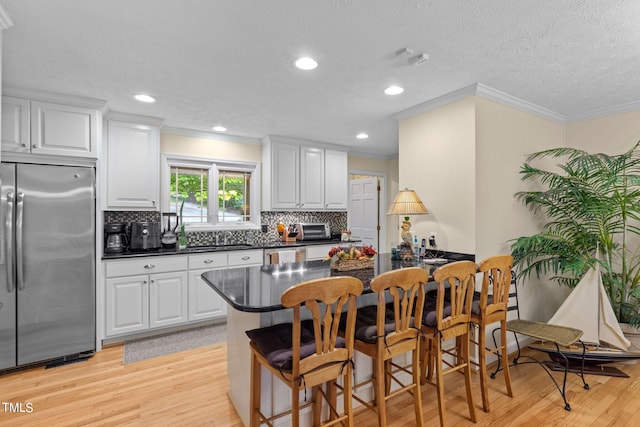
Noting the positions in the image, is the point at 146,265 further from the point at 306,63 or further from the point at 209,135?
the point at 306,63

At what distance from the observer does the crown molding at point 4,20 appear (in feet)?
5.53

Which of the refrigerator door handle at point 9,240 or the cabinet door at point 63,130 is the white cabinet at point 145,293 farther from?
the cabinet door at point 63,130

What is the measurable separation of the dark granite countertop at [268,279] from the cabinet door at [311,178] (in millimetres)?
2113

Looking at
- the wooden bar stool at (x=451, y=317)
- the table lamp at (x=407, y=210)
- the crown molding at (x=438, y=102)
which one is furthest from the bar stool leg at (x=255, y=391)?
the crown molding at (x=438, y=102)

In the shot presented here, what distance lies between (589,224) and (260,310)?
3136 millimetres

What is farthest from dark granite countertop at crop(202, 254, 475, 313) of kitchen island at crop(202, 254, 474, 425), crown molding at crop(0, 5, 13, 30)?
crown molding at crop(0, 5, 13, 30)

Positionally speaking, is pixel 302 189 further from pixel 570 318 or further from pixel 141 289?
pixel 570 318

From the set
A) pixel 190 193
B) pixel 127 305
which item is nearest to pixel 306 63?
pixel 190 193

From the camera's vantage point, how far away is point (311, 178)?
4766mm

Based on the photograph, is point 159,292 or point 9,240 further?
point 159,292

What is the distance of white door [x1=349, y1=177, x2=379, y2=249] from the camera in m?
5.76

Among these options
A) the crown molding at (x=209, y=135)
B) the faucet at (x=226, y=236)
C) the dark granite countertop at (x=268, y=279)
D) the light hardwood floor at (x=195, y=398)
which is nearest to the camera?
the dark granite countertop at (x=268, y=279)

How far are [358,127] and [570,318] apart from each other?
289 centimetres

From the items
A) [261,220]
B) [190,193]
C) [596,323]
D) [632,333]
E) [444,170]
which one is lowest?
[632,333]
